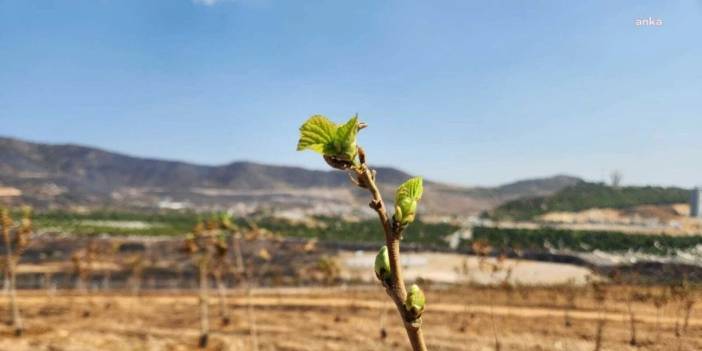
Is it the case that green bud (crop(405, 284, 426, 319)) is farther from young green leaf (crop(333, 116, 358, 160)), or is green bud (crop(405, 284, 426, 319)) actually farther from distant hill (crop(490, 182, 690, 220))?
distant hill (crop(490, 182, 690, 220))

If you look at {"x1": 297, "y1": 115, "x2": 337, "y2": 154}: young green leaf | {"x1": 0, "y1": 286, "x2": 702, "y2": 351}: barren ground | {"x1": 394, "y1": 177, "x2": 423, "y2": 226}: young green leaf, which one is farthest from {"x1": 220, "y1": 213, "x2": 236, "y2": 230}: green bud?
{"x1": 297, "y1": 115, "x2": 337, "y2": 154}: young green leaf

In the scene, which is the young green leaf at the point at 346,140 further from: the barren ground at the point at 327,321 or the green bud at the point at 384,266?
the barren ground at the point at 327,321

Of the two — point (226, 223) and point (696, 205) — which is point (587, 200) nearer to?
point (696, 205)

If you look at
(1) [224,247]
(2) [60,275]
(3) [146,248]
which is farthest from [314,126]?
(3) [146,248]

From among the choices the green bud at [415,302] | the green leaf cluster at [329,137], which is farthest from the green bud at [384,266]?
the green leaf cluster at [329,137]

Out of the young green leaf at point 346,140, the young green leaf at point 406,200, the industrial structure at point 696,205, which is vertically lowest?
the young green leaf at point 406,200

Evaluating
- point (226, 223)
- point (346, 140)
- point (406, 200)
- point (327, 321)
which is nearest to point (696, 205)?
point (327, 321)

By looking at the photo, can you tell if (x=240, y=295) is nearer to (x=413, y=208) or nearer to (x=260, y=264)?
(x=260, y=264)
